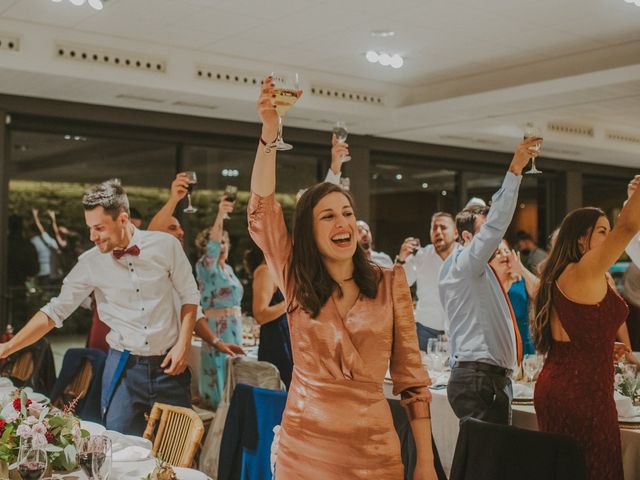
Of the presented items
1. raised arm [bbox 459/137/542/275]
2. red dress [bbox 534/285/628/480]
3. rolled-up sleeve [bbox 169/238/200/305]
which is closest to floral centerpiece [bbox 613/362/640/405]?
red dress [bbox 534/285/628/480]

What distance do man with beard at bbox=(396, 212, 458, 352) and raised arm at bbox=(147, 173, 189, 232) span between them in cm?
174

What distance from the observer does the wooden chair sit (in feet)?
8.97

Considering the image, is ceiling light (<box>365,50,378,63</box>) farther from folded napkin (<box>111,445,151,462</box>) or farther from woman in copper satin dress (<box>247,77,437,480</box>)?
folded napkin (<box>111,445,151,462</box>)

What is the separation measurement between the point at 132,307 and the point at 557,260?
180 centimetres

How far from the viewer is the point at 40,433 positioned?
2.16 m

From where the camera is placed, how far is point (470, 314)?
11.2 feet

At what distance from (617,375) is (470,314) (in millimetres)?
860

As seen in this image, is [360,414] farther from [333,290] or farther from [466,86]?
[466,86]

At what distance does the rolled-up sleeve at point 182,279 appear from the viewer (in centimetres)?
350

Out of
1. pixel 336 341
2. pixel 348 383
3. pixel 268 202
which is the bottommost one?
pixel 348 383

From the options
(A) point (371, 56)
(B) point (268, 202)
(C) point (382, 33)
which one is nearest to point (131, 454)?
(B) point (268, 202)

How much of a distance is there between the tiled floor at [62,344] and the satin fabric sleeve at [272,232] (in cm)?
537

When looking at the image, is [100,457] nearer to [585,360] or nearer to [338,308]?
[338,308]

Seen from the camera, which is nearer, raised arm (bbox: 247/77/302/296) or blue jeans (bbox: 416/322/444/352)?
raised arm (bbox: 247/77/302/296)
